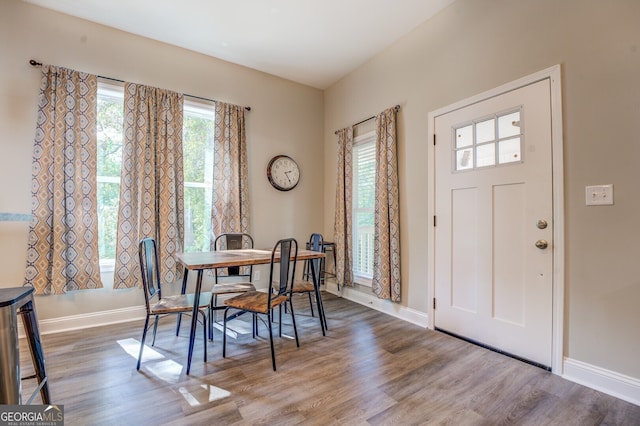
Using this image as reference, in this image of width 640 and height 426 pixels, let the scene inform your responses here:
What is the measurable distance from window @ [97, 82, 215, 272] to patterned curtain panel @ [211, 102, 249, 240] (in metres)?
0.13

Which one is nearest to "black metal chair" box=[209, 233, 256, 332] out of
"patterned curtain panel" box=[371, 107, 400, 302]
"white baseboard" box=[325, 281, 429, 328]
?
"white baseboard" box=[325, 281, 429, 328]

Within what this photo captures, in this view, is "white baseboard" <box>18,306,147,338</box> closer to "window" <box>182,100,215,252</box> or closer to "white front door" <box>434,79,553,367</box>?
"window" <box>182,100,215,252</box>

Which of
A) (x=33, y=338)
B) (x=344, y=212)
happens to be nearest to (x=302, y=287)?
(x=344, y=212)

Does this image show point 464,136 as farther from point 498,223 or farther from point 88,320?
point 88,320

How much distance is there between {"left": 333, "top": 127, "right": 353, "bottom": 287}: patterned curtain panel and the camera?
12.3 feet

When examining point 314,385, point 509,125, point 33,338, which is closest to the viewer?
point 33,338

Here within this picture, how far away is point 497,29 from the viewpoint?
2283mm

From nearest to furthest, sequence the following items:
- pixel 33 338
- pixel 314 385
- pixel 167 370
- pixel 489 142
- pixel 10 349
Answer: pixel 10 349, pixel 33 338, pixel 314 385, pixel 167 370, pixel 489 142

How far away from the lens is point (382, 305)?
128 inches

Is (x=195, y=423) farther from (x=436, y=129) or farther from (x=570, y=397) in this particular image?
(x=436, y=129)

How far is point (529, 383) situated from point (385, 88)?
2973 mm

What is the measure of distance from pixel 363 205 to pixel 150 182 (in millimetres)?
2419

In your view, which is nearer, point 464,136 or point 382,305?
point 464,136

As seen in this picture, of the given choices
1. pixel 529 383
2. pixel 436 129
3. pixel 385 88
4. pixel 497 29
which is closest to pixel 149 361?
pixel 529 383
